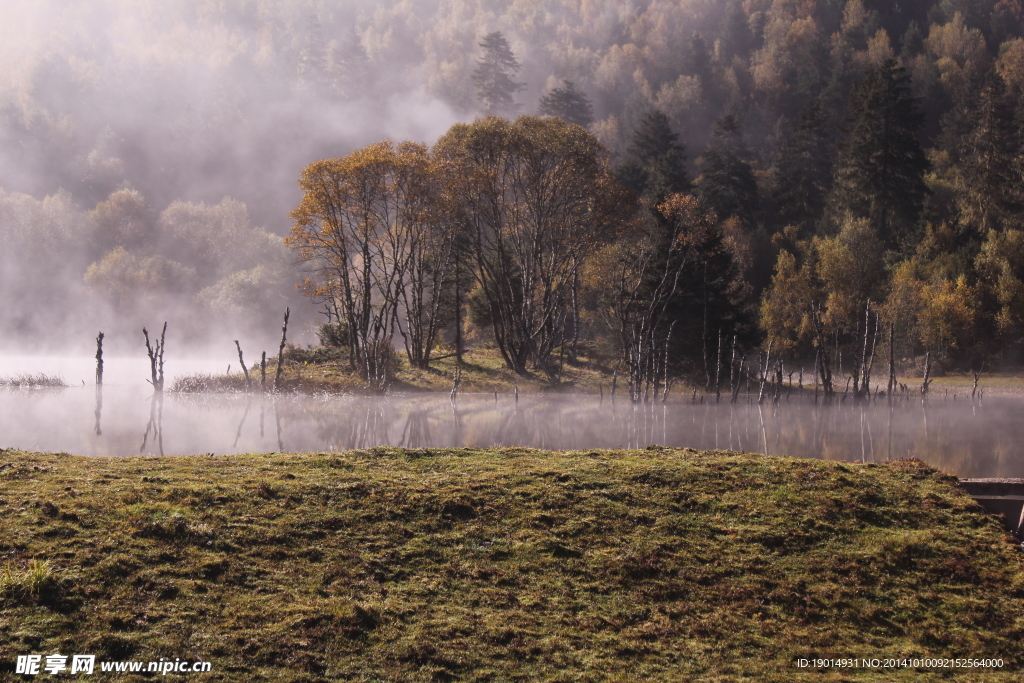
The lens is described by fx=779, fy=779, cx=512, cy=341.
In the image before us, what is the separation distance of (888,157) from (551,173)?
114 feet

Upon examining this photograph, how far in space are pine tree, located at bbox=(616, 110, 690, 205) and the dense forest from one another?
373 mm

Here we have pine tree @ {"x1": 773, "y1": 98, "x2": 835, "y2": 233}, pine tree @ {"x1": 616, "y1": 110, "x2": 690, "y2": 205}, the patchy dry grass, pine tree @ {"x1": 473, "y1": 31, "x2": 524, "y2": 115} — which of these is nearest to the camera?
the patchy dry grass

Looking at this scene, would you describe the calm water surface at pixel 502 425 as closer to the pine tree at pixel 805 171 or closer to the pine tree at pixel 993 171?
the pine tree at pixel 993 171

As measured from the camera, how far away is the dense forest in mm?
39250

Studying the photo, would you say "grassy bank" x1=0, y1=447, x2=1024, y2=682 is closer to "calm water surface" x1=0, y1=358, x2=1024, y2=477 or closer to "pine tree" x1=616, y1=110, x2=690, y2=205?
"calm water surface" x1=0, y1=358, x2=1024, y2=477

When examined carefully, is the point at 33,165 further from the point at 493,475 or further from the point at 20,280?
the point at 493,475

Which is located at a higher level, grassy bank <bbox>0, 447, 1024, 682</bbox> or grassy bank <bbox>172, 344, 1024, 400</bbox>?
grassy bank <bbox>172, 344, 1024, 400</bbox>

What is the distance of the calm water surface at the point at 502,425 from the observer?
17.7 metres

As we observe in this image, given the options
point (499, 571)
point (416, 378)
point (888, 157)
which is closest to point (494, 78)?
point (888, 157)

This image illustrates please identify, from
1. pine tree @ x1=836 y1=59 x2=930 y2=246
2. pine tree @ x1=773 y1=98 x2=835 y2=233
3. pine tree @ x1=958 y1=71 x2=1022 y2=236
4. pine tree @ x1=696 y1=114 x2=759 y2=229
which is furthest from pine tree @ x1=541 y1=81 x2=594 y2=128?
pine tree @ x1=958 y1=71 x2=1022 y2=236

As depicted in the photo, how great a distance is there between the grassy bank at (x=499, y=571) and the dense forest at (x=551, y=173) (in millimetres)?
20511

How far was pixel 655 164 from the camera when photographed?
64.4 metres

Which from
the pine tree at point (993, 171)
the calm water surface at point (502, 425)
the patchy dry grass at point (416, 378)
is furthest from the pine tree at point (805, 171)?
the calm water surface at point (502, 425)

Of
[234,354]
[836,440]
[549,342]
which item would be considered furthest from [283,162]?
[836,440]
